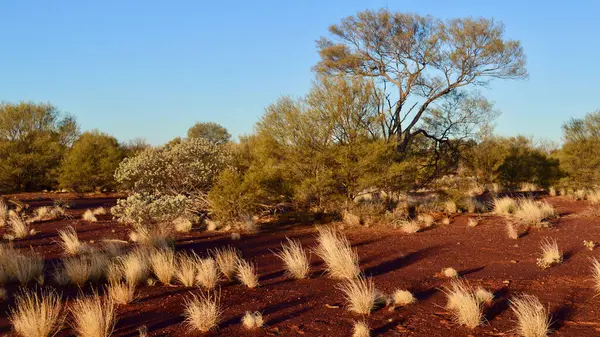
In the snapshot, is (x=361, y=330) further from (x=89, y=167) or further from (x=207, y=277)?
(x=89, y=167)

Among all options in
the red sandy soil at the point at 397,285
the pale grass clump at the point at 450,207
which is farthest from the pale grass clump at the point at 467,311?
the pale grass clump at the point at 450,207

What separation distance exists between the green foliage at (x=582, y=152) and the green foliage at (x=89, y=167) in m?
25.9

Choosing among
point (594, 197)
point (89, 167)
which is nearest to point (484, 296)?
point (594, 197)

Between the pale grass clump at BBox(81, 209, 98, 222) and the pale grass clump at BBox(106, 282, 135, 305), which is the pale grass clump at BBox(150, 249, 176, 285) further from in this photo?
the pale grass clump at BBox(81, 209, 98, 222)

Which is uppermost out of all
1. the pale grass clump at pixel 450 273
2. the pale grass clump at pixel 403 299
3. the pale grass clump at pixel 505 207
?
the pale grass clump at pixel 505 207

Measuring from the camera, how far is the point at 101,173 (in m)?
29.6

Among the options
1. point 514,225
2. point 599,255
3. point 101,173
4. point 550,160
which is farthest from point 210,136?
point 599,255

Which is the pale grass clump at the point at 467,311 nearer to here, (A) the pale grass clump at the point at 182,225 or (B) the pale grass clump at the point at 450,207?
(A) the pale grass clump at the point at 182,225

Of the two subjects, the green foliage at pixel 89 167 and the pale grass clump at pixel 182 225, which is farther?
the green foliage at pixel 89 167

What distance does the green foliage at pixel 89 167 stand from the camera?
28.0 metres

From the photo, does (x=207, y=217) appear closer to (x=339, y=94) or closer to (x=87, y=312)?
(x=339, y=94)

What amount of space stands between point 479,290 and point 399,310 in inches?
55.5

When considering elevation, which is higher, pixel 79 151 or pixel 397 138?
pixel 79 151

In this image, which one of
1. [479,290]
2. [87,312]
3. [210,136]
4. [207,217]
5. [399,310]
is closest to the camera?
[87,312]
